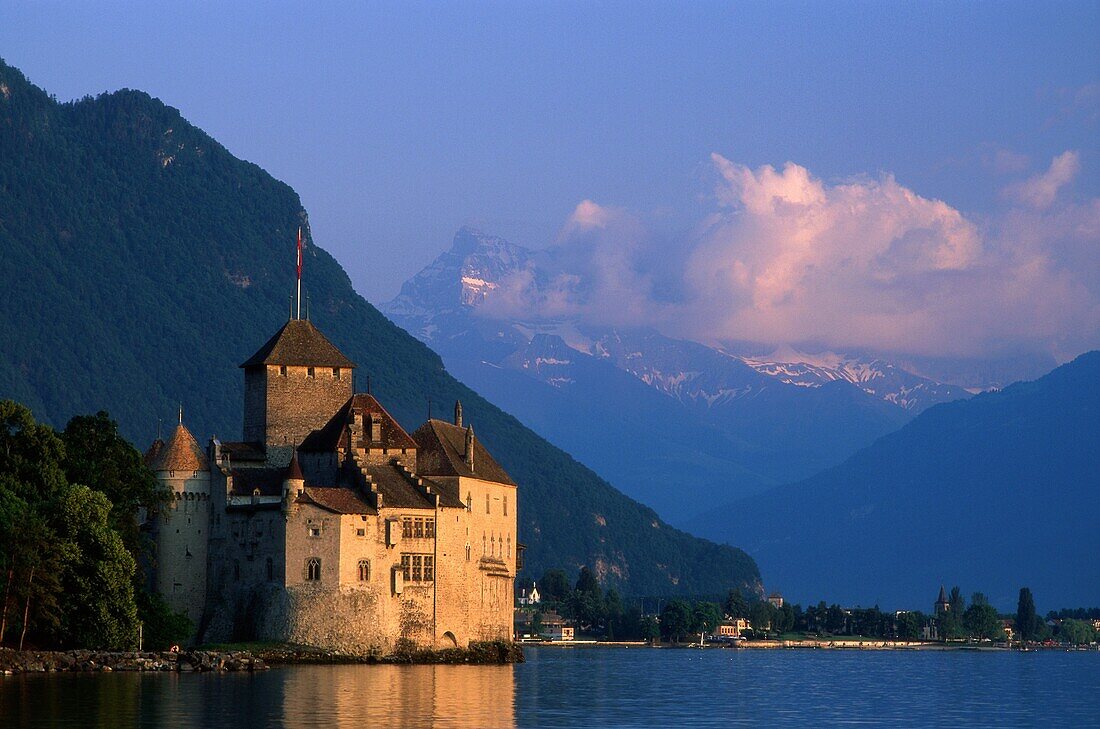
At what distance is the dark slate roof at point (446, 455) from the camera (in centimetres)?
12112

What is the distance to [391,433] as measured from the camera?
120 metres

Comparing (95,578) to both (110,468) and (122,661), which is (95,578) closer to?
(122,661)

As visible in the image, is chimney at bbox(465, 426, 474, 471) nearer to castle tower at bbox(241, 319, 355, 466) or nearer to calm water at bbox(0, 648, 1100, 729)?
castle tower at bbox(241, 319, 355, 466)

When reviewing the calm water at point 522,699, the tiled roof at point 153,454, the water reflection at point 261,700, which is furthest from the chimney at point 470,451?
the water reflection at point 261,700

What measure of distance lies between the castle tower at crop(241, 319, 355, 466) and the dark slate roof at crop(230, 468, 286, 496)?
3.21 m

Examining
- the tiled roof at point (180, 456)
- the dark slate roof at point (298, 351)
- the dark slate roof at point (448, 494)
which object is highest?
the dark slate roof at point (298, 351)

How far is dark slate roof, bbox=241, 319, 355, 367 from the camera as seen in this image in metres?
124

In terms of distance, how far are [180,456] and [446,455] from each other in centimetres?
1560

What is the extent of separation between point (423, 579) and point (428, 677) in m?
16.2

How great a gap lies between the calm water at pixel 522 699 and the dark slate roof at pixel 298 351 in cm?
2135

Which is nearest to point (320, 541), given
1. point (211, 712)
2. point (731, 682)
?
point (731, 682)

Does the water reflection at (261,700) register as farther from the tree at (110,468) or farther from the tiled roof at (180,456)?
the tiled roof at (180,456)

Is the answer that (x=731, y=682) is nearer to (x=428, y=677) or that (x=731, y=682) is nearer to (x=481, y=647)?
(x=481, y=647)

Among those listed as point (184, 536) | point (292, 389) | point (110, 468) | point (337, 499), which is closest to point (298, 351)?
point (292, 389)
